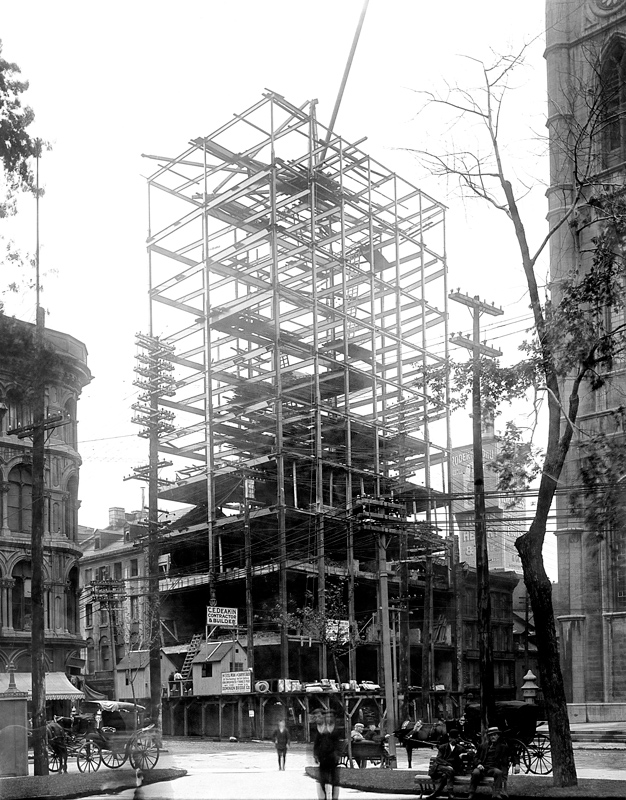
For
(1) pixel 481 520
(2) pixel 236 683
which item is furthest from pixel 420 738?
(2) pixel 236 683

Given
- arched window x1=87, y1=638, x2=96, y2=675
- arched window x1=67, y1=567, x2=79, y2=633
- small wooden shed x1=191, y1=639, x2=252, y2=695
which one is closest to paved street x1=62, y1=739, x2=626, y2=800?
arched window x1=67, y1=567, x2=79, y2=633

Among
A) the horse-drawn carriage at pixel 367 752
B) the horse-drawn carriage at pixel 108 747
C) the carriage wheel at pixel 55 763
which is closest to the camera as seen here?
the horse-drawn carriage at pixel 108 747

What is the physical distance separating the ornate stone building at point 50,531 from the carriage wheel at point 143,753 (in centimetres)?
1819

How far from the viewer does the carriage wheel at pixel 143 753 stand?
29.2 m

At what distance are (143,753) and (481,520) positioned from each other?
36.0ft

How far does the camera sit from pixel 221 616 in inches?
2459

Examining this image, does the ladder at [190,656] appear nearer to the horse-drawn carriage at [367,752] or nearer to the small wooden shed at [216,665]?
the small wooden shed at [216,665]

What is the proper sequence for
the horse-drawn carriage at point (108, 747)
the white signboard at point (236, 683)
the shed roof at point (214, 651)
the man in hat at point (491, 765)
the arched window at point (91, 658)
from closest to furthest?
the man in hat at point (491, 765) < the horse-drawn carriage at point (108, 747) < the white signboard at point (236, 683) < the shed roof at point (214, 651) < the arched window at point (91, 658)

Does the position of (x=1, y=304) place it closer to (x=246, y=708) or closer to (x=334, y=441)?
(x=246, y=708)

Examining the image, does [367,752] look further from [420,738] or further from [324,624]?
[324,624]

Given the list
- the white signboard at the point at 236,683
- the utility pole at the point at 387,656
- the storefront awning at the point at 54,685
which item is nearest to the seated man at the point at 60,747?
the utility pole at the point at 387,656

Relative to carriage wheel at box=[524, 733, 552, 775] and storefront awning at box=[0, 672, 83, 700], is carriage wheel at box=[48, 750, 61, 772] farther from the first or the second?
storefront awning at box=[0, 672, 83, 700]

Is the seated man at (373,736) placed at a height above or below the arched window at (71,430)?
below

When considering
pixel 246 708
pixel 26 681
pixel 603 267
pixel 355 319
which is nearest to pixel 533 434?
pixel 603 267
